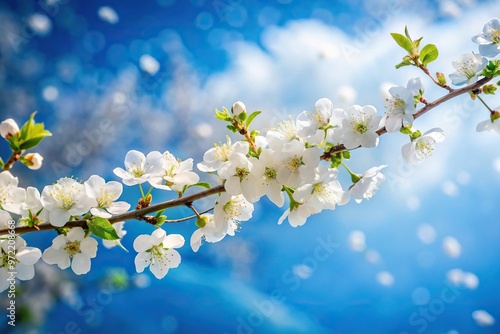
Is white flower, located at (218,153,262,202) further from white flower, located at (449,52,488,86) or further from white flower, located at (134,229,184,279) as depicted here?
white flower, located at (449,52,488,86)

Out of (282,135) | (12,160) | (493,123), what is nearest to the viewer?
(12,160)

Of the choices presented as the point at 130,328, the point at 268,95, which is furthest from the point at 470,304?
the point at 130,328

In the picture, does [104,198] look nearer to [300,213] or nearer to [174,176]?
[174,176]

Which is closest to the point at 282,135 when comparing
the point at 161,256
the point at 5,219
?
the point at 161,256

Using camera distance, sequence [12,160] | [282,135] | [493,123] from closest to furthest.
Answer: [12,160], [282,135], [493,123]

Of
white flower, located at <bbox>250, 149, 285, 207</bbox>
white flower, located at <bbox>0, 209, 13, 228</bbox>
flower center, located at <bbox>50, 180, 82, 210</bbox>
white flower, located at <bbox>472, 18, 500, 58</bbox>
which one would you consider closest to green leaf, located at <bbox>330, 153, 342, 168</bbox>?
white flower, located at <bbox>250, 149, 285, 207</bbox>

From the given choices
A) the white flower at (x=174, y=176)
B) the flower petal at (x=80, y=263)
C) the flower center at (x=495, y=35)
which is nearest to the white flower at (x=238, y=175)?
the white flower at (x=174, y=176)
